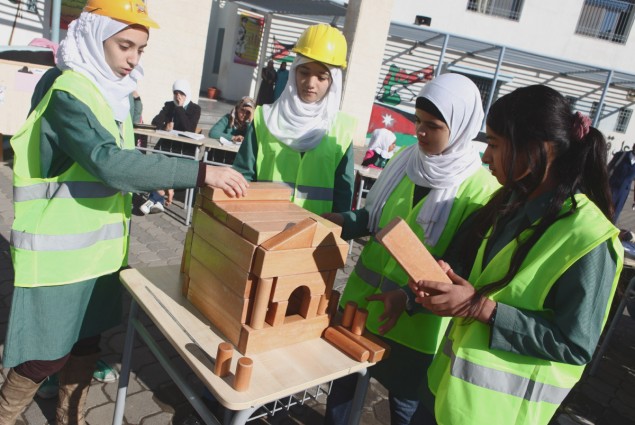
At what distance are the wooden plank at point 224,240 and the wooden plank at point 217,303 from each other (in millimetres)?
113

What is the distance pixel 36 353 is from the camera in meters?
1.86

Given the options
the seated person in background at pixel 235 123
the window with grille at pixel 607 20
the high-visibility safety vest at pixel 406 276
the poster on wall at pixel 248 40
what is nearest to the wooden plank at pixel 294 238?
the high-visibility safety vest at pixel 406 276

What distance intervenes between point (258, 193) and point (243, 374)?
67 centimetres

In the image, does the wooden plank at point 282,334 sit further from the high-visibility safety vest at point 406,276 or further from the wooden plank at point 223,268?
the high-visibility safety vest at point 406,276

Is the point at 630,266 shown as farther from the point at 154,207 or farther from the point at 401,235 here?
the point at 154,207

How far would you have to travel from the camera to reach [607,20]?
17375 millimetres

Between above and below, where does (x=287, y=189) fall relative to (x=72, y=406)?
above

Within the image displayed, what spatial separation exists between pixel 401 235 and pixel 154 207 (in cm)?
507

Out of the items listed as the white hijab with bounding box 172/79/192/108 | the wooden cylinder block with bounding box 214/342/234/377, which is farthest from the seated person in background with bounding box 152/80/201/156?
the wooden cylinder block with bounding box 214/342/234/377

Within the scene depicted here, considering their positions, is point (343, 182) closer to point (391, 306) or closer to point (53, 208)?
point (391, 306)

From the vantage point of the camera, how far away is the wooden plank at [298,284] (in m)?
1.43

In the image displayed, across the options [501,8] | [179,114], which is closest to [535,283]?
[179,114]

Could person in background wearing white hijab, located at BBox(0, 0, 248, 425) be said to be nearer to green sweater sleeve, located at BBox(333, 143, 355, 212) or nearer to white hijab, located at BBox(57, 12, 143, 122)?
white hijab, located at BBox(57, 12, 143, 122)

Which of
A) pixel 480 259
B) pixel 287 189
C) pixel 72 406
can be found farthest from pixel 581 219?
pixel 72 406
